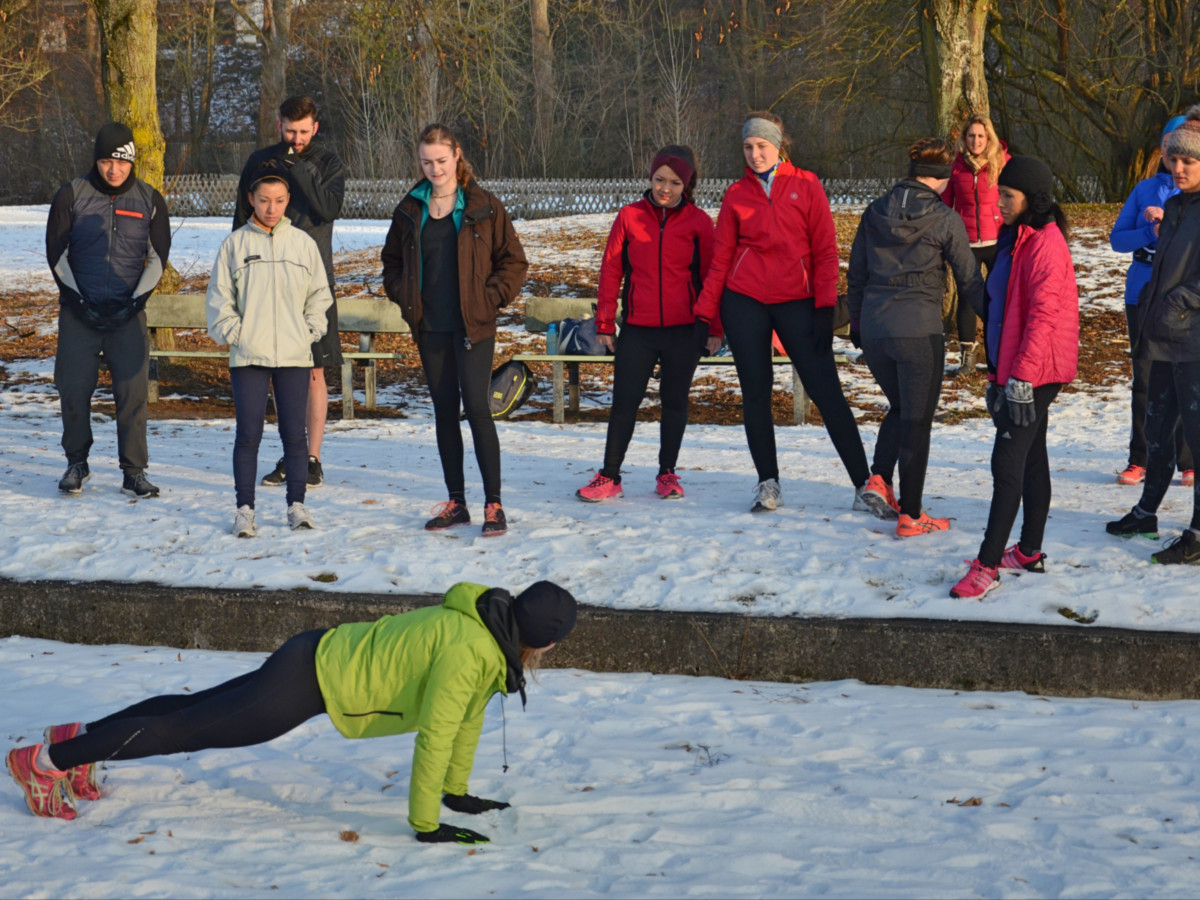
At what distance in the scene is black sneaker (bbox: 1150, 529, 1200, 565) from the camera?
538 centimetres

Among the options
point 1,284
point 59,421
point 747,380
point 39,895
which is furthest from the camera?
point 1,284

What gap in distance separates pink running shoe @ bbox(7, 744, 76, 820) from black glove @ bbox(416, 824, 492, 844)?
110cm

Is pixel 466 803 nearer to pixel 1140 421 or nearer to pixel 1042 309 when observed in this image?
pixel 1042 309

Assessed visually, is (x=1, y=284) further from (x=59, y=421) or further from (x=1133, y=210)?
(x=1133, y=210)

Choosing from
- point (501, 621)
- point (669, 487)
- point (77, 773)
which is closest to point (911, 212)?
point (669, 487)

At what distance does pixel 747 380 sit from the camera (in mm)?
6258

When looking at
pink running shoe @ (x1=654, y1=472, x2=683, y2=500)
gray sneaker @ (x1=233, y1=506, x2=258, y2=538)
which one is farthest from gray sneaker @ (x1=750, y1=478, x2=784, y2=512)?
gray sneaker @ (x1=233, y1=506, x2=258, y2=538)

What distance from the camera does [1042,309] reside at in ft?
16.3

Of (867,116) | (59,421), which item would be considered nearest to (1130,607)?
(59,421)

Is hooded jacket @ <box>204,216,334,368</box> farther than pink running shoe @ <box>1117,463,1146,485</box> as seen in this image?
No

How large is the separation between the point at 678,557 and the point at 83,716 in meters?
2.66

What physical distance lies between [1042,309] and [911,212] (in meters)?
0.94

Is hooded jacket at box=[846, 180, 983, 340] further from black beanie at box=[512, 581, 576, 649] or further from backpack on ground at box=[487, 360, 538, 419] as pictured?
backpack on ground at box=[487, 360, 538, 419]

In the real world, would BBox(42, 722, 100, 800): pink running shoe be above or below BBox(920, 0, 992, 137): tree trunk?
below
